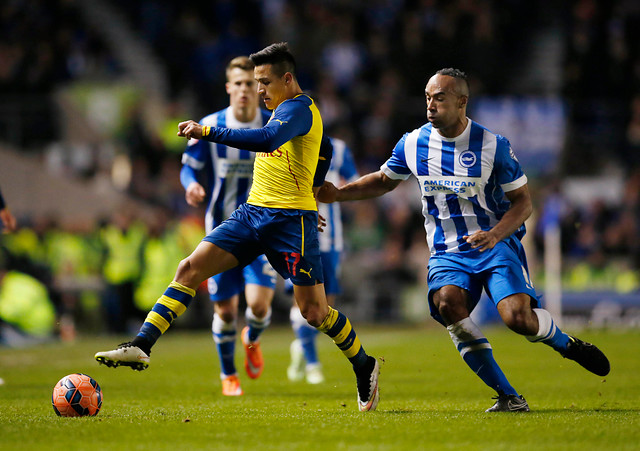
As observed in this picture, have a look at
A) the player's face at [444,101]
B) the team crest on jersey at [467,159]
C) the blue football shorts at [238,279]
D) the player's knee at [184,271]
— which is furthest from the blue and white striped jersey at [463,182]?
the blue football shorts at [238,279]

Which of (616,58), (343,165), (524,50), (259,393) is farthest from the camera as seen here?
(524,50)

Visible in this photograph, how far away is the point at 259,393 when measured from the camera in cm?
843

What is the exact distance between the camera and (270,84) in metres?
6.73

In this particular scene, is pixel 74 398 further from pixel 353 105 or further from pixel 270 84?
pixel 353 105

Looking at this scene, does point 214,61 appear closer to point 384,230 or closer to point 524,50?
point 384,230

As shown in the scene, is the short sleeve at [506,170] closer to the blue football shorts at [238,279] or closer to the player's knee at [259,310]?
the blue football shorts at [238,279]

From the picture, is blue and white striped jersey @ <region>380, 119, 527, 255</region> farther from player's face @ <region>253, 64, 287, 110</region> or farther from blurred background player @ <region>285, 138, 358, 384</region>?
blurred background player @ <region>285, 138, 358, 384</region>

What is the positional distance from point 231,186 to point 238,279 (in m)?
0.78

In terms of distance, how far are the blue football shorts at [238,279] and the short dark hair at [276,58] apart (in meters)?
2.05

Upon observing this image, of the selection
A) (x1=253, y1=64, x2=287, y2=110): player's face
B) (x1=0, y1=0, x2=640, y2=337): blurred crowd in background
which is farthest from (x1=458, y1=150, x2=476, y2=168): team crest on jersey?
(x1=0, y1=0, x2=640, y2=337): blurred crowd in background

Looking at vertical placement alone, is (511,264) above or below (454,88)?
below

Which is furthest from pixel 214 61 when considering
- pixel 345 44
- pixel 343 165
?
pixel 343 165

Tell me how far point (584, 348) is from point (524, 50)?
17.4 metres

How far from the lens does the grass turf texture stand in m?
5.35
